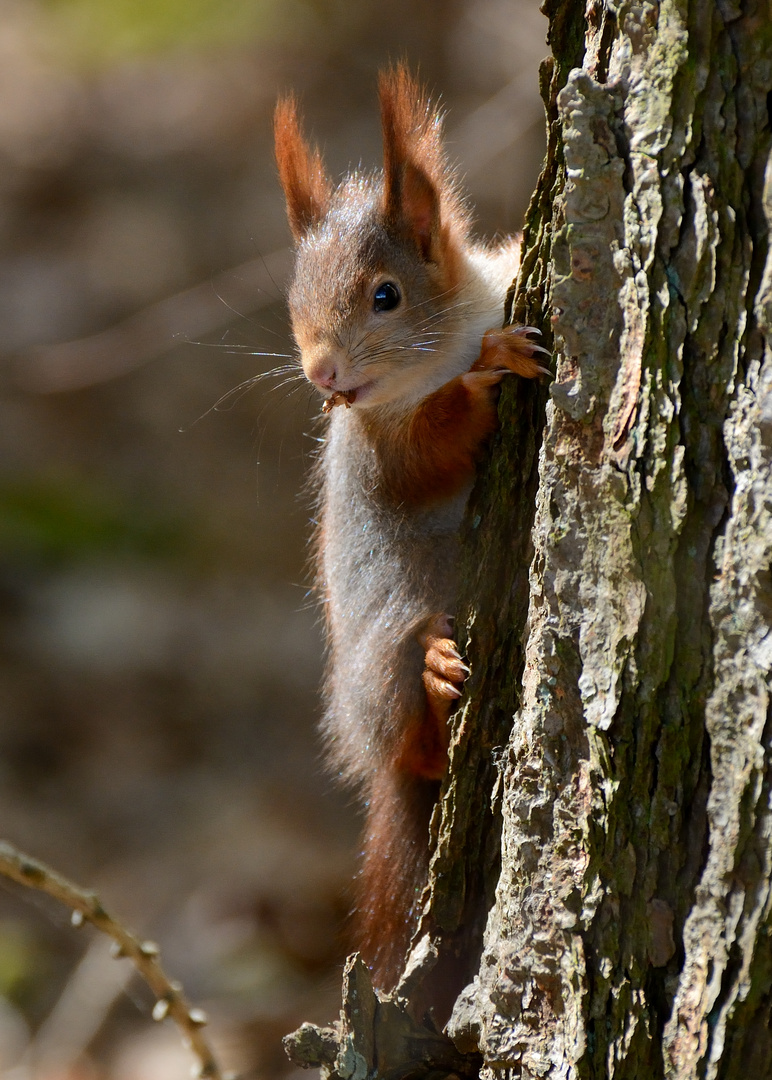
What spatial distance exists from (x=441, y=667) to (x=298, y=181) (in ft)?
3.49

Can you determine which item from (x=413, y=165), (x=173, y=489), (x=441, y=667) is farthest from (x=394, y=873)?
(x=173, y=489)

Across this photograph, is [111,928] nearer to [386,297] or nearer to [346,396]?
[346,396]

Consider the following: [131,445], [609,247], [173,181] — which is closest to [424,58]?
[173,181]

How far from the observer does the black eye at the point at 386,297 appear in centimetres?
197

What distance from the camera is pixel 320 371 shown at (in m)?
1.84

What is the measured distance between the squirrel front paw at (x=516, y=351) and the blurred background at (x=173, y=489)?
1721 millimetres

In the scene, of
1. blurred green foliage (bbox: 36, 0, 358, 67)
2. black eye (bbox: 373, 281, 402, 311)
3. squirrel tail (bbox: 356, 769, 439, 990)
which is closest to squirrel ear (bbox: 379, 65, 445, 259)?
black eye (bbox: 373, 281, 402, 311)

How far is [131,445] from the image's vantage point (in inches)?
190

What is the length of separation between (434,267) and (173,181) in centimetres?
365

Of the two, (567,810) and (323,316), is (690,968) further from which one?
(323,316)

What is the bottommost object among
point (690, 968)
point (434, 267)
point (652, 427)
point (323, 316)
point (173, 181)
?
point (690, 968)

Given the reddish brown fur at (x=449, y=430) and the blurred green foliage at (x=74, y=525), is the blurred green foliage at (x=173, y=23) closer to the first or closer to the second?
the blurred green foliage at (x=74, y=525)

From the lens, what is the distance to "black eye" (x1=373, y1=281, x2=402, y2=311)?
1.97m

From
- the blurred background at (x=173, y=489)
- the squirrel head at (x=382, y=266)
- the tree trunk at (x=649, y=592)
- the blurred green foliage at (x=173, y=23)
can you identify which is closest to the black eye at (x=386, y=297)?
the squirrel head at (x=382, y=266)
